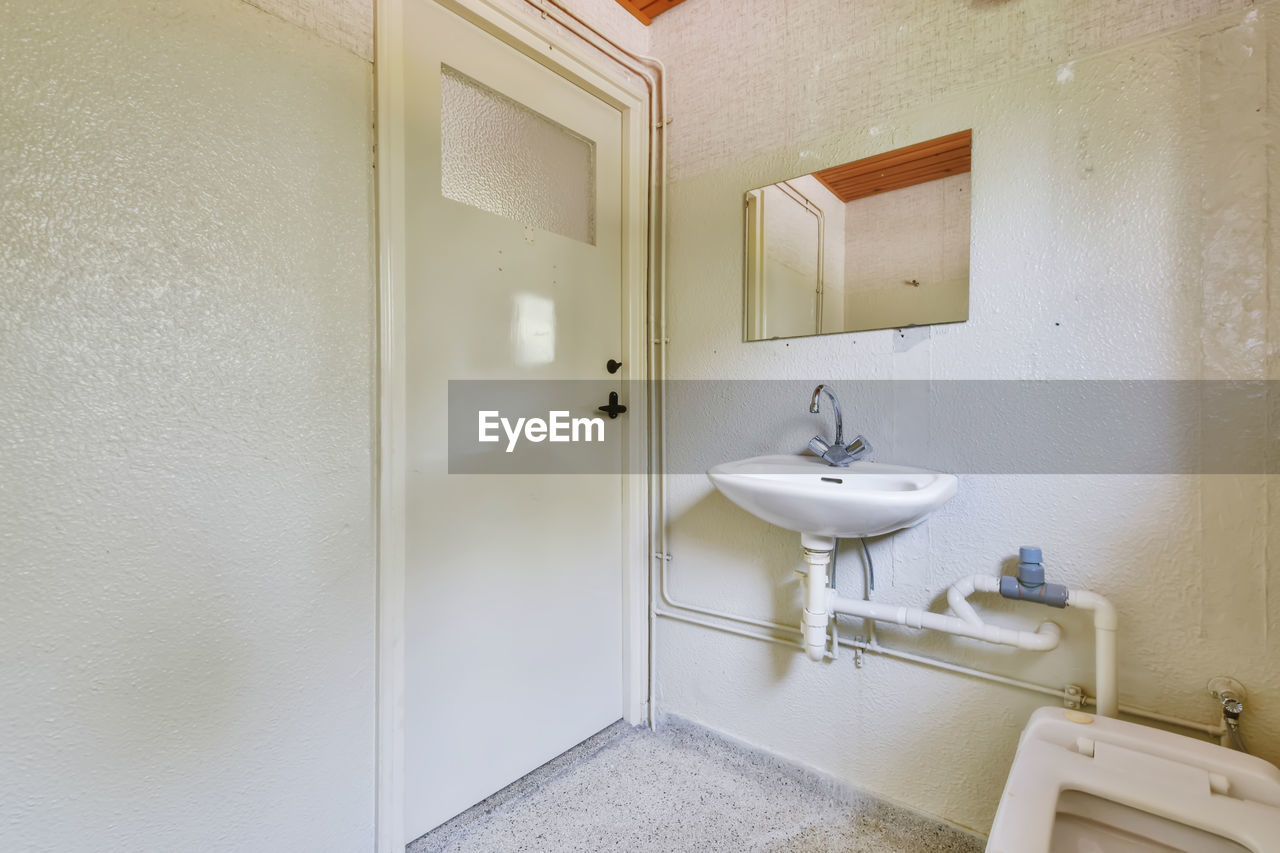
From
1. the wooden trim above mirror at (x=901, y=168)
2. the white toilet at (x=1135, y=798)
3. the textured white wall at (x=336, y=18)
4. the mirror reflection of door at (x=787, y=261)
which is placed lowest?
the white toilet at (x=1135, y=798)

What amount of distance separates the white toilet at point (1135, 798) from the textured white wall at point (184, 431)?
1.20 m

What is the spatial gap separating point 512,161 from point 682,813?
5.80 ft

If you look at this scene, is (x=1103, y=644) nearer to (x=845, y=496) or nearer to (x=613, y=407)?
(x=845, y=496)

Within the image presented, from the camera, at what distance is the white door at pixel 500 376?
124 cm

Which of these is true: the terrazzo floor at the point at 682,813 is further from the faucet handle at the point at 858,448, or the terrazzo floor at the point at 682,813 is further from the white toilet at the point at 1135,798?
the faucet handle at the point at 858,448

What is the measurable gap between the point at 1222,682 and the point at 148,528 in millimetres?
1922

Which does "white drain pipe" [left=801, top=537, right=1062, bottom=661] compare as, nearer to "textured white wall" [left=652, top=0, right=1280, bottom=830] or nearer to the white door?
"textured white wall" [left=652, top=0, right=1280, bottom=830]

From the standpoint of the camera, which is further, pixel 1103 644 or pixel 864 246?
pixel 864 246

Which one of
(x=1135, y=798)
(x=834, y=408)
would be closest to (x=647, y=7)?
(x=834, y=408)

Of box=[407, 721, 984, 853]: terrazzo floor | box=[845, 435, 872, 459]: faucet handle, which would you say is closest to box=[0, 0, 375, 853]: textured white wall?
box=[407, 721, 984, 853]: terrazzo floor

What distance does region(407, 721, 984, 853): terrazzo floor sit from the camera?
1.28 meters

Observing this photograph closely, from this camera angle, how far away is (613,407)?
1.68 meters

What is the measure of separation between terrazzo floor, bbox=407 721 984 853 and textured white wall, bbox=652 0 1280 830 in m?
0.07

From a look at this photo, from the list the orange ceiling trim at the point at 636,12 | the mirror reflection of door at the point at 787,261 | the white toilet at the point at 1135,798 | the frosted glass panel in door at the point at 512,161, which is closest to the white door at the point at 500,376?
the frosted glass panel in door at the point at 512,161
